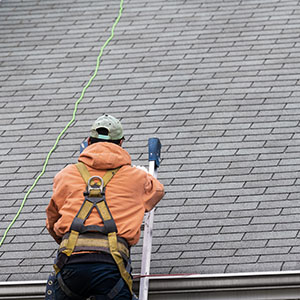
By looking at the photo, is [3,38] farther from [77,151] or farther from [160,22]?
[77,151]

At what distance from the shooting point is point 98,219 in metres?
4.74

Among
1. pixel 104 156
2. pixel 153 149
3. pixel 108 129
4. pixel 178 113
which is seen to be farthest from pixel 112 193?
pixel 178 113

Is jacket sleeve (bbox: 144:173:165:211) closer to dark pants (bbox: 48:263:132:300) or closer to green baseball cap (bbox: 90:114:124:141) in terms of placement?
green baseball cap (bbox: 90:114:124:141)

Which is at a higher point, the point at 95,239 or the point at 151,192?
the point at 151,192

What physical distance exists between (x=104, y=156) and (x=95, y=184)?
22 centimetres

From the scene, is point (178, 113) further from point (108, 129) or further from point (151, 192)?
point (151, 192)

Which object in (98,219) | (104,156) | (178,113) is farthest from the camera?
(178,113)

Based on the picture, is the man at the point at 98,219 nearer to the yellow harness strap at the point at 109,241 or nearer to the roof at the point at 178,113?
the yellow harness strap at the point at 109,241

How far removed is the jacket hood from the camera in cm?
490

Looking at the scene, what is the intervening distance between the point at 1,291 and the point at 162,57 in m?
3.66

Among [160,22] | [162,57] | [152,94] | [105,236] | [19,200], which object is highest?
[160,22]

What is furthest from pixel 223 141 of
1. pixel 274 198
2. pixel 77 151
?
pixel 77 151

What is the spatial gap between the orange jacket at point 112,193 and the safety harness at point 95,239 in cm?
4

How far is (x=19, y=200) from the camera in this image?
21.4 ft
